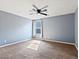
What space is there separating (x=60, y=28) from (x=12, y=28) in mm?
3686

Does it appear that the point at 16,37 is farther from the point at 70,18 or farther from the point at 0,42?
the point at 70,18

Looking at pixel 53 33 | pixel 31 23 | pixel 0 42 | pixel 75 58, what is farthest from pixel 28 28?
pixel 75 58

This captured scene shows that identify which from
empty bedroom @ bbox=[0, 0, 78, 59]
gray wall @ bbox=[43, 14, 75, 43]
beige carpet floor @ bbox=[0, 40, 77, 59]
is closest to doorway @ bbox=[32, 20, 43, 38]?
empty bedroom @ bbox=[0, 0, 78, 59]

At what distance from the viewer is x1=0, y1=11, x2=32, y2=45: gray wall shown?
4085 millimetres

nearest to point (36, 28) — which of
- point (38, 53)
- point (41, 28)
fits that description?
point (41, 28)

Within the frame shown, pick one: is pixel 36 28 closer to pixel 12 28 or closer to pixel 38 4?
pixel 12 28

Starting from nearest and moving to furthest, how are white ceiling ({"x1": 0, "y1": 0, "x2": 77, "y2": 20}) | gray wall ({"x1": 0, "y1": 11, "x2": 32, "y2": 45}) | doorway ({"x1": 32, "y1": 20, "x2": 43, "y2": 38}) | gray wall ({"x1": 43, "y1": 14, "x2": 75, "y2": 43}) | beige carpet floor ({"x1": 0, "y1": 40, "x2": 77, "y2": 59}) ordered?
1. beige carpet floor ({"x1": 0, "y1": 40, "x2": 77, "y2": 59})
2. white ceiling ({"x1": 0, "y1": 0, "x2": 77, "y2": 20})
3. gray wall ({"x1": 0, "y1": 11, "x2": 32, "y2": 45})
4. gray wall ({"x1": 43, "y1": 14, "x2": 75, "y2": 43})
5. doorway ({"x1": 32, "y1": 20, "x2": 43, "y2": 38})

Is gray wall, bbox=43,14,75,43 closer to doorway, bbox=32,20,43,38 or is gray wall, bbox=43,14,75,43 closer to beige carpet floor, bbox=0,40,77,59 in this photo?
doorway, bbox=32,20,43,38

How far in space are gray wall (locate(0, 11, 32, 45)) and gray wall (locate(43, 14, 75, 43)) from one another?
6.26 feet

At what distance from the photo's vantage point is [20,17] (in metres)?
5.41

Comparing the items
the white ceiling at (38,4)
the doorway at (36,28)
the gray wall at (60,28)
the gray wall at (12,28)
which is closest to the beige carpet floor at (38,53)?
the gray wall at (12,28)

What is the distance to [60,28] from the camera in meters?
5.27

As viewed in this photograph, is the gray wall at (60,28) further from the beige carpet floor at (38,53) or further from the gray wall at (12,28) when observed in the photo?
the gray wall at (12,28)

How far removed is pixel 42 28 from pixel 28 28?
1.39m
